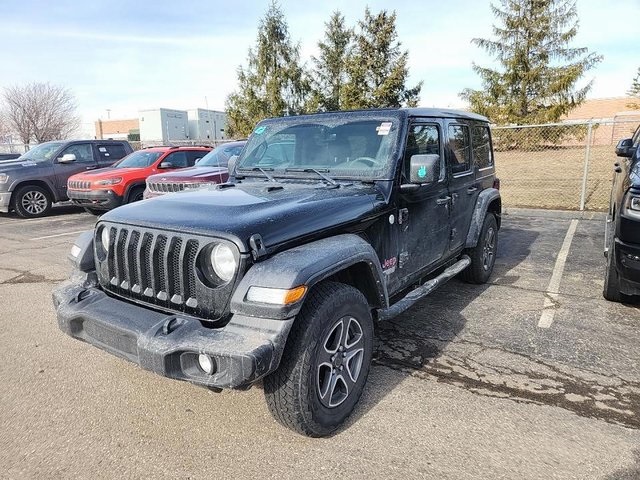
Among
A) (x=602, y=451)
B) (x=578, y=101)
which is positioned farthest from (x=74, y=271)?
(x=578, y=101)

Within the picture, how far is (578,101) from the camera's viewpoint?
2370cm

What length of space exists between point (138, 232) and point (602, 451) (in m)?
2.91

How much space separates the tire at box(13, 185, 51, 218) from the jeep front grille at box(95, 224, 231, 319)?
32.5 feet

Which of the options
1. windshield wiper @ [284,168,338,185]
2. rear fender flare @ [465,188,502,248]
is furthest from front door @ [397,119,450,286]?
rear fender flare @ [465,188,502,248]

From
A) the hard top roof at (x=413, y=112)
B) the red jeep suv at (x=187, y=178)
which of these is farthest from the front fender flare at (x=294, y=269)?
the red jeep suv at (x=187, y=178)

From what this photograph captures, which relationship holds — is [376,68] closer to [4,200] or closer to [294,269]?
[4,200]

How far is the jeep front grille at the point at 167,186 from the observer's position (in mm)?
8297

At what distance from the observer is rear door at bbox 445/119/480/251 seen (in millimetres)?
4465

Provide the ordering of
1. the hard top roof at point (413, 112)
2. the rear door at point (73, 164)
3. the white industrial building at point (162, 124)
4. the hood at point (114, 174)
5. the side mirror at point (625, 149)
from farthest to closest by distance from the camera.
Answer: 1. the white industrial building at point (162, 124)
2. the rear door at point (73, 164)
3. the hood at point (114, 174)
4. the side mirror at point (625, 149)
5. the hard top roof at point (413, 112)

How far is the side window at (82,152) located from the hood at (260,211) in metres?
10.1

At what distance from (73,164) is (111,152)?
111cm

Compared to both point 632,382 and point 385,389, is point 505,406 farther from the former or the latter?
point 632,382

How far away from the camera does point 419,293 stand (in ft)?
12.2

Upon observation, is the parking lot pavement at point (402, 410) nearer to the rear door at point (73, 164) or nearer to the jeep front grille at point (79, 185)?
the jeep front grille at point (79, 185)
